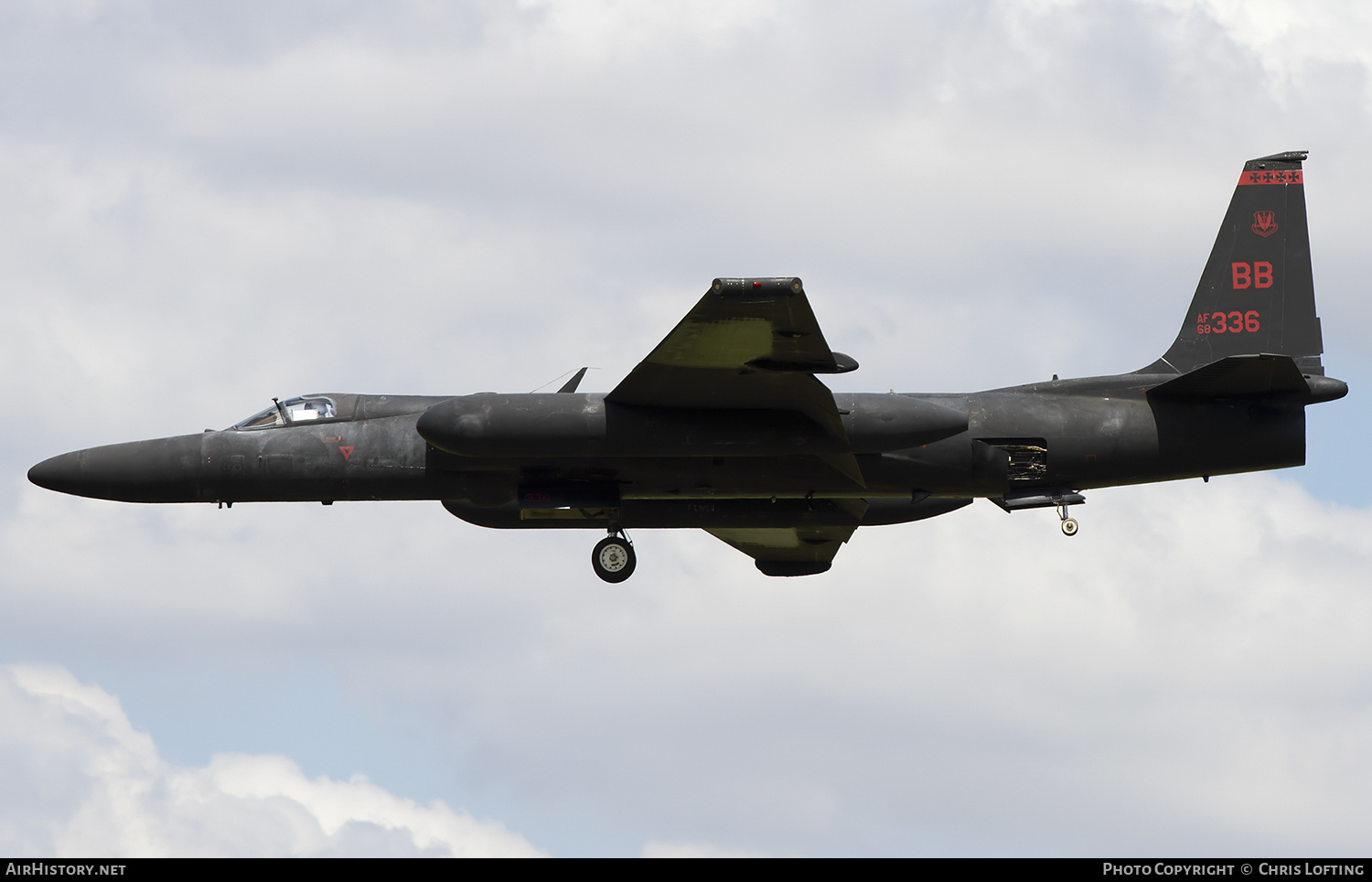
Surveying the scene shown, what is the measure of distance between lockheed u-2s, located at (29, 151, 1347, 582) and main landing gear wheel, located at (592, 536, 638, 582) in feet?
0.08

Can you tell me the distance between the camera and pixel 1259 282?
27672 mm

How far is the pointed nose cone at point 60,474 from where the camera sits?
25672mm

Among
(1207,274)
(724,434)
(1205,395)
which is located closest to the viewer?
(724,434)

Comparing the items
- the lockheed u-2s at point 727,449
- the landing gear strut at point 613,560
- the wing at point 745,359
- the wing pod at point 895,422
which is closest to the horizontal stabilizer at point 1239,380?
the lockheed u-2s at point 727,449

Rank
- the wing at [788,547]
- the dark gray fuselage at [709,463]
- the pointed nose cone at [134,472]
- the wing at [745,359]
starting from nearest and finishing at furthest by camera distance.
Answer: the wing at [745,359] → the dark gray fuselage at [709,463] → the pointed nose cone at [134,472] → the wing at [788,547]

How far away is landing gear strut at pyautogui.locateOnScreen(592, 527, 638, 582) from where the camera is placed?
84.6 feet

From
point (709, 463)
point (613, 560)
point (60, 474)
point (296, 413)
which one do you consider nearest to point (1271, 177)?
point (709, 463)

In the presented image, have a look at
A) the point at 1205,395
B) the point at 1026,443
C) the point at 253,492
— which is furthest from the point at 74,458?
the point at 1205,395

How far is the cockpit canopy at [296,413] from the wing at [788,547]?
6.77m

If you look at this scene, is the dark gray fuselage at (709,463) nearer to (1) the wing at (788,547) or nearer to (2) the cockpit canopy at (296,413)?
(2) the cockpit canopy at (296,413)

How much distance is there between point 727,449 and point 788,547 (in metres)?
6.11

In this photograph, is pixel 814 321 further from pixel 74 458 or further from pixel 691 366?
pixel 74 458
